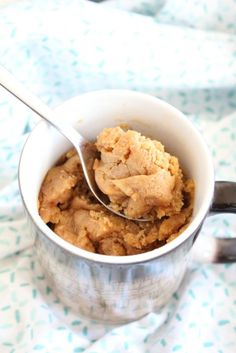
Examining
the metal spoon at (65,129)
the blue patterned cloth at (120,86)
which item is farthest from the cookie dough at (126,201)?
the blue patterned cloth at (120,86)

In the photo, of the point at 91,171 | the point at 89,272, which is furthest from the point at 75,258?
the point at 91,171

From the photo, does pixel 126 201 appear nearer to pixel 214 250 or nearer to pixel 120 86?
pixel 214 250

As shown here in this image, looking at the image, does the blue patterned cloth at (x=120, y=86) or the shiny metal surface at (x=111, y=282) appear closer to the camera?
the shiny metal surface at (x=111, y=282)

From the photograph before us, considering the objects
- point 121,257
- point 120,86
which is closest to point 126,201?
point 121,257

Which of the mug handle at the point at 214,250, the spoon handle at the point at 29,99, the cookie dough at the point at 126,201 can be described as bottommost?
the mug handle at the point at 214,250

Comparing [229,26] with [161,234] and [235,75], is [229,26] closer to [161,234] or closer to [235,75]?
[235,75]

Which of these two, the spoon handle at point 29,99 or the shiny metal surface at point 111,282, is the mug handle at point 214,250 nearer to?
the shiny metal surface at point 111,282

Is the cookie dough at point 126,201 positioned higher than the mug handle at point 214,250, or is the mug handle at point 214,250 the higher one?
the cookie dough at point 126,201

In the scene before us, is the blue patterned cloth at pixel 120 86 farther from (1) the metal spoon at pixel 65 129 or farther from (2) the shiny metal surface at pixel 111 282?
(1) the metal spoon at pixel 65 129
